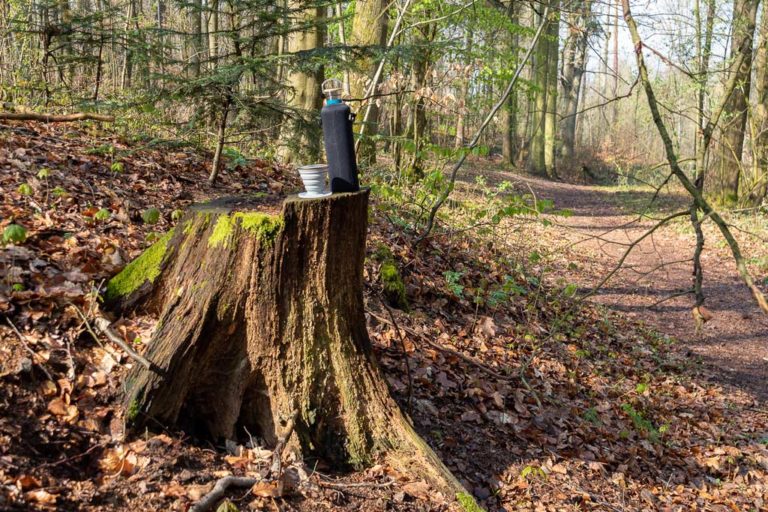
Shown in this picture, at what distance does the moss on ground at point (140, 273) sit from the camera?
356 cm

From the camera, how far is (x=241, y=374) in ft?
10.9

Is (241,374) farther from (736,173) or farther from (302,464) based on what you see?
(736,173)

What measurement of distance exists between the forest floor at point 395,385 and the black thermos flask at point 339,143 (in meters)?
0.90

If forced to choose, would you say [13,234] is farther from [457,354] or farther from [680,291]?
[680,291]

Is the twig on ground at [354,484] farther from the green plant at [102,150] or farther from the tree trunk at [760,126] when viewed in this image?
the tree trunk at [760,126]

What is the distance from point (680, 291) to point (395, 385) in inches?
289

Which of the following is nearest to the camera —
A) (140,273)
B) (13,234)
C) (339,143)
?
(339,143)

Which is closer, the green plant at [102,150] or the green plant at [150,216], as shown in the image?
the green plant at [150,216]

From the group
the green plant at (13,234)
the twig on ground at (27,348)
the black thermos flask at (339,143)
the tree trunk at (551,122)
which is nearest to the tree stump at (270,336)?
the black thermos flask at (339,143)

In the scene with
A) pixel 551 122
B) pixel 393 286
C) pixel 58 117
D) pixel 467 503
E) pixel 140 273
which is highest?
pixel 551 122

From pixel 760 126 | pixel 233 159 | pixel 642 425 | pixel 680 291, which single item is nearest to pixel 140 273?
pixel 233 159

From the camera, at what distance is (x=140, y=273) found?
11.9 ft

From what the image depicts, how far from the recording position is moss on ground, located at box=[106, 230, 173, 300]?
356cm

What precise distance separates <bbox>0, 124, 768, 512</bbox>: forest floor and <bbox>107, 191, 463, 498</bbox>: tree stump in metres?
0.14
